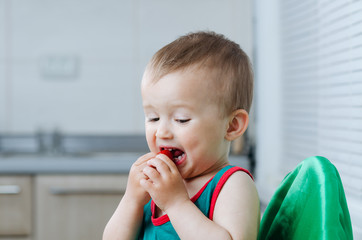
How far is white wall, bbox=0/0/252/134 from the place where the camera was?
2961 mm

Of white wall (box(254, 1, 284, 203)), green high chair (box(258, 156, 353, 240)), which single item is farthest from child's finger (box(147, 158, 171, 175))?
white wall (box(254, 1, 284, 203))

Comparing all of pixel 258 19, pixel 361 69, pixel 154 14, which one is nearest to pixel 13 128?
pixel 154 14

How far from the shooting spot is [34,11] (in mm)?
2965

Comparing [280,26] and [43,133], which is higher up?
[280,26]

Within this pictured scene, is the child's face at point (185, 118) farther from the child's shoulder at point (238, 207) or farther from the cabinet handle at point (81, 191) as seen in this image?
the cabinet handle at point (81, 191)

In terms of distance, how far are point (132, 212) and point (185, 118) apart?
22cm

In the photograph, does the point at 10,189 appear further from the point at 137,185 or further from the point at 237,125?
the point at 237,125

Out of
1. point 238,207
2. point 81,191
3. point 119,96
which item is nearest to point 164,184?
point 238,207

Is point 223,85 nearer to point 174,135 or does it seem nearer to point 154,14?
point 174,135

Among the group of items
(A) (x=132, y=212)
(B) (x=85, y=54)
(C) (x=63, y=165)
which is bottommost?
(C) (x=63, y=165)

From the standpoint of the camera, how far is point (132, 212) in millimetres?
917

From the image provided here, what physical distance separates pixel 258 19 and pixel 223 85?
1826 millimetres

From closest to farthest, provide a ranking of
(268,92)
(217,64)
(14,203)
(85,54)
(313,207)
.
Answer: (313,207), (217,64), (14,203), (268,92), (85,54)

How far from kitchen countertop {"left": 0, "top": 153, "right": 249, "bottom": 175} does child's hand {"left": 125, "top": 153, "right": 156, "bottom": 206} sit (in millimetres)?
1450
